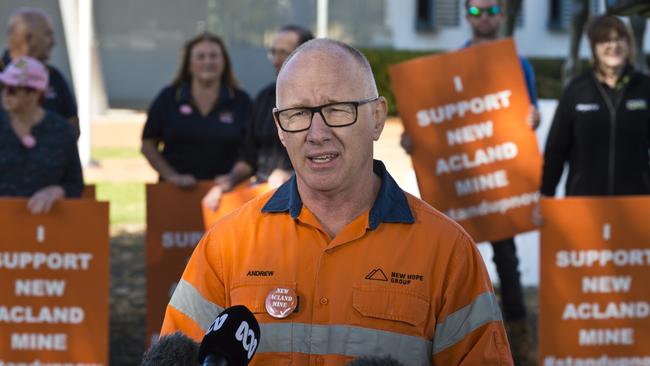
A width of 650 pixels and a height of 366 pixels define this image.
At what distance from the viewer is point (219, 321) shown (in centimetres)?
243

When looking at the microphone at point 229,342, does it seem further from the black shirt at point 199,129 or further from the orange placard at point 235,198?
the black shirt at point 199,129

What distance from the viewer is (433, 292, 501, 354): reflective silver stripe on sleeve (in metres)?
2.92

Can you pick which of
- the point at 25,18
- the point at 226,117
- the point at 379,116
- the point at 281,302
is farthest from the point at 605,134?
the point at 281,302

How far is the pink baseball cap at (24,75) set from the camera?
6738mm

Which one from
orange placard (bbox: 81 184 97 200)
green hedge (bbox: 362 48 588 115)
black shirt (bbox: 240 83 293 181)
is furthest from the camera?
green hedge (bbox: 362 48 588 115)

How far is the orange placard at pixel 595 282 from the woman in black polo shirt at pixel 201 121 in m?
2.19

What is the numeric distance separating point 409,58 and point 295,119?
25.5 meters

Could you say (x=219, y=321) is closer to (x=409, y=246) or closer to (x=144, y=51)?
(x=409, y=246)

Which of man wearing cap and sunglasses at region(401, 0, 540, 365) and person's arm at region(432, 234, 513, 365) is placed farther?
man wearing cap and sunglasses at region(401, 0, 540, 365)

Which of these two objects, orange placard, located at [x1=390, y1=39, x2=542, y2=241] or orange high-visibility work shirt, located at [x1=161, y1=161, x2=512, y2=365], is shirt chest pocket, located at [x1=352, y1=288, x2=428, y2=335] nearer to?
orange high-visibility work shirt, located at [x1=161, y1=161, x2=512, y2=365]

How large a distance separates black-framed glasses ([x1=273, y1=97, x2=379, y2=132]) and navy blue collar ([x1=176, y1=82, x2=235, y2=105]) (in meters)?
5.00

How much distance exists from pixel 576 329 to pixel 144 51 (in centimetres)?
2070

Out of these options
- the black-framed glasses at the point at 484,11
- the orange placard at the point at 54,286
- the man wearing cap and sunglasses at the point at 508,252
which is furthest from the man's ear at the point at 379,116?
the black-framed glasses at the point at 484,11

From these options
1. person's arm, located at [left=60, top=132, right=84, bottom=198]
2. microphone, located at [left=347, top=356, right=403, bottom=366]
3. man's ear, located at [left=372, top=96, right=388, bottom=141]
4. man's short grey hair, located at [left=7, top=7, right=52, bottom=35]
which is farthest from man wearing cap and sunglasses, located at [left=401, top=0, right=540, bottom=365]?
microphone, located at [left=347, top=356, right=403, bottom=366]
